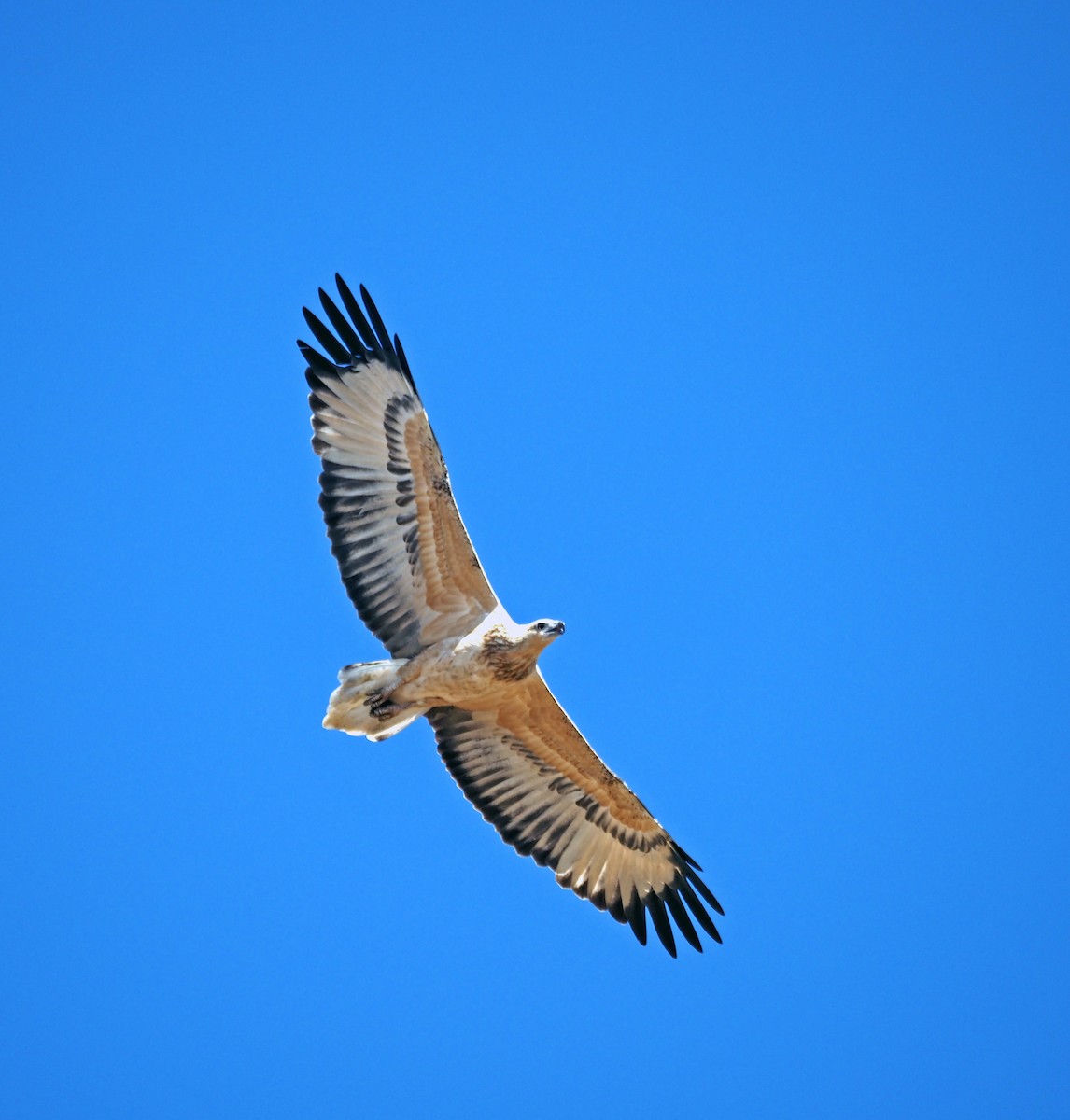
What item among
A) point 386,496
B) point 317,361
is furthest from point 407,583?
point 317,361

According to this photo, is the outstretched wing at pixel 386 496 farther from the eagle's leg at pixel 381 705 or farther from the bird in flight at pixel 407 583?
the eagle's leg at pixel 381 705

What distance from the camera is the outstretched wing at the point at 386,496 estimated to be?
37.6ft

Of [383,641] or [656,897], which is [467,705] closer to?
[383,641]

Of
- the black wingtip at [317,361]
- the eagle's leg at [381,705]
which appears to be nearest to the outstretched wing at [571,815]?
the eagle's leg at [381,705]

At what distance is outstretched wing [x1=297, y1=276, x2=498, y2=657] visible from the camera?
11.5 metres

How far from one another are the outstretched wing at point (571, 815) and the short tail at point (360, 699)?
86 cm

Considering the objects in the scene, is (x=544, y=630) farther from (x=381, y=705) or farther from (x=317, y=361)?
(x=317, y=361)

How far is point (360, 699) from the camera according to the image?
11.3 metres

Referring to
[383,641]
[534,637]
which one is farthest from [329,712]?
[534,637]

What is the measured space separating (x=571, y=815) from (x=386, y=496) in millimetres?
2924

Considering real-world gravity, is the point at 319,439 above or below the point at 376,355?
below

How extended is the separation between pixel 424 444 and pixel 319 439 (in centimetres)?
76

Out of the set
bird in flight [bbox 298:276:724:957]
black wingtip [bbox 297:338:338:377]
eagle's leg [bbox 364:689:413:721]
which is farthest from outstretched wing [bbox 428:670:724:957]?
black wingtip [bbox 297:338:338:377]

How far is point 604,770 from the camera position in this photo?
12.1 m
